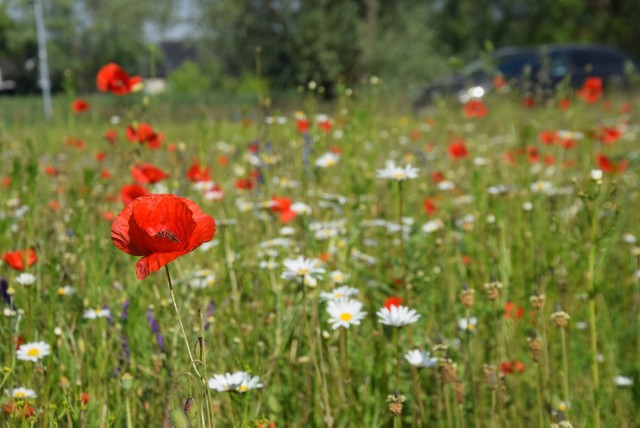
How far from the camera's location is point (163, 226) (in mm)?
978

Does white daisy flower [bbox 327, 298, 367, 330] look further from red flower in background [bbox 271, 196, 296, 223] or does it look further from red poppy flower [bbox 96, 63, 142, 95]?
red poppy flower [bbox 96, 63, 142, 95]

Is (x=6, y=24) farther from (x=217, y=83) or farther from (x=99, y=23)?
(x=217, y=83)

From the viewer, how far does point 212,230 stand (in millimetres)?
951

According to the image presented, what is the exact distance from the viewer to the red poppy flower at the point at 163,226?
96cm

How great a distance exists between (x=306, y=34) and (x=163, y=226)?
19.5m

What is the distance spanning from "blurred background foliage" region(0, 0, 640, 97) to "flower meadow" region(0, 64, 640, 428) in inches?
28.2

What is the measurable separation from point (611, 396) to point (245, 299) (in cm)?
102

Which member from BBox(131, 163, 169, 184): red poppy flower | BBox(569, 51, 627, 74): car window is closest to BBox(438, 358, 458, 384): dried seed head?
BBox(131, 163, 169, 184): red poppy flower

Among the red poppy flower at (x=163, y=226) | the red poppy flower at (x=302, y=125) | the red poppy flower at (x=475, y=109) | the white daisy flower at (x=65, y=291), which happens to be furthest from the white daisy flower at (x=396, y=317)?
the red poppy flower at (x=475, y=109)

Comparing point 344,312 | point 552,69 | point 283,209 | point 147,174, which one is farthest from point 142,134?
point 552,69

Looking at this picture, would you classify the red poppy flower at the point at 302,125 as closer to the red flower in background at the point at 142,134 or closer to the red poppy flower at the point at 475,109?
the red flower in background at the point at 142,134

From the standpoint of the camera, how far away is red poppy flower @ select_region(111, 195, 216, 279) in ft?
3.16

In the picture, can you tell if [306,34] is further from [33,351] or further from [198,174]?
[33,351]

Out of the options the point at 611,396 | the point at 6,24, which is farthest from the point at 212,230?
the point at 6,24
